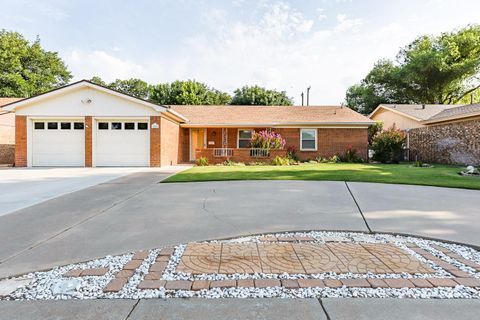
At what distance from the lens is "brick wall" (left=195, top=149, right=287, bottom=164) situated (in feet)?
58.7

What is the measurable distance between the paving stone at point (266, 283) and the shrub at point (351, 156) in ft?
57.2

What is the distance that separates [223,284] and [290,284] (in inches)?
25.8

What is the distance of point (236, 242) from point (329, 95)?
42232 mm

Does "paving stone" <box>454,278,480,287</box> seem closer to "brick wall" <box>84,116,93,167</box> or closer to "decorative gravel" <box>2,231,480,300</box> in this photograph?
"decorative gravel" <box>2,231,480,300</box>

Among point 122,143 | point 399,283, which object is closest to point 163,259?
point 399,283

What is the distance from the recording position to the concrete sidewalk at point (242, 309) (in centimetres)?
227

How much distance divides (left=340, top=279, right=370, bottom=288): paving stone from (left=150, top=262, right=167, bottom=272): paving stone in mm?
1901

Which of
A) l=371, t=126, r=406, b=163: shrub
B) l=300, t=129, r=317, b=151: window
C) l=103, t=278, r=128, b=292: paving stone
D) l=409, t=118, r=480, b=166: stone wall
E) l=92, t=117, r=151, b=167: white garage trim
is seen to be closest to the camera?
l=103, t=278, r=128, b=292: paving stone

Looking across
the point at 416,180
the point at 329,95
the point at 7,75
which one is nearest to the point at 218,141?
the point at 416,180

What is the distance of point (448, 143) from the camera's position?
54.9 ft

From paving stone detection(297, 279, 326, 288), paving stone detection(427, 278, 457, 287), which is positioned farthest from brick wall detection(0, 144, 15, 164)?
paving stone detection(427, 278, 457, 287)

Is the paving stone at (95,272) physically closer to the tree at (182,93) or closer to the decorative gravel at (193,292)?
the decorative gravel at (193,292)

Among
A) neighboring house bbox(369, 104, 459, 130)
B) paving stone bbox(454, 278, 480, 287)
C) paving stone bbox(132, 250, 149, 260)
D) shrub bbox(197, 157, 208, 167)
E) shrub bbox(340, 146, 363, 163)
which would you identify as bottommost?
paving stone bbox(454, 278, 480, 287)

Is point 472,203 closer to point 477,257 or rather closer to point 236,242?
point 477,257
